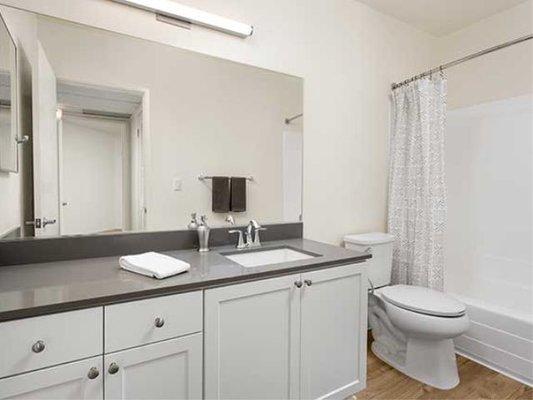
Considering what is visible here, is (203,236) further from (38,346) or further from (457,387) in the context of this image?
(457,387)

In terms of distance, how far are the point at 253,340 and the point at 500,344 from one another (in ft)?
5.25

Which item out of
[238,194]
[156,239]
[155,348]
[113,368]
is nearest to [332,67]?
[238,194]

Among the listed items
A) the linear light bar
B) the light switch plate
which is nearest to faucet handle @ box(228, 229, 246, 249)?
the light switch plate

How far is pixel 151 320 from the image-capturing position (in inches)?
39.9

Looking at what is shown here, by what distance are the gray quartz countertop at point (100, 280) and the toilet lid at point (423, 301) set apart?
536 millimetres

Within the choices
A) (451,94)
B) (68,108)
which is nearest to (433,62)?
(451,94)

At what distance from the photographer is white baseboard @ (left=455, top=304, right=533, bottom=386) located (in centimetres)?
175

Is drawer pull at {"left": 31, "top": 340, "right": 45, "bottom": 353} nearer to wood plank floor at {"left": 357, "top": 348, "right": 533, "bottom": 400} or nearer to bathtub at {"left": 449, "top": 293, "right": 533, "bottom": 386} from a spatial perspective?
wood plank floor at {"left": 357, "top": 348, "right": 533, "bottom": 400}

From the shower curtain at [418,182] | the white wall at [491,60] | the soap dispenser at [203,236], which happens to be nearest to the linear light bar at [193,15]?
the soap dispenser at [203,236]

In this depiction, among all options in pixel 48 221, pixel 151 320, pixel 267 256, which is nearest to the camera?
pixel 151 320

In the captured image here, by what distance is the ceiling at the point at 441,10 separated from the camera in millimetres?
2207

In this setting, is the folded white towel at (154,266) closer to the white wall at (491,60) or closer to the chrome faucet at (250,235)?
the chrome faucet at (250,235)

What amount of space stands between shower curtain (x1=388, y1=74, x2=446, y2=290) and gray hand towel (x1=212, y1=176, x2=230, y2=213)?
132cm

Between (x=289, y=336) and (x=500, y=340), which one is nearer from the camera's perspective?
(x=289, y=336)
